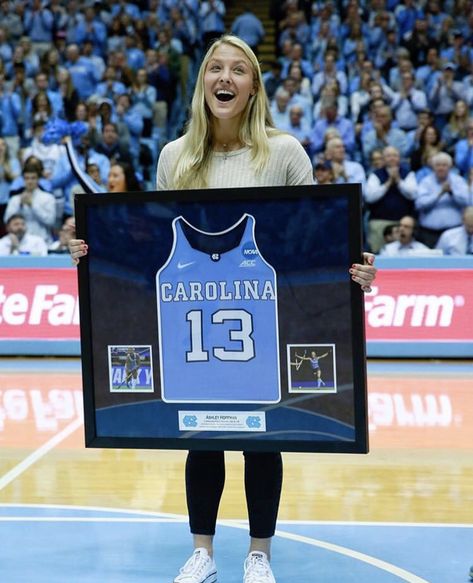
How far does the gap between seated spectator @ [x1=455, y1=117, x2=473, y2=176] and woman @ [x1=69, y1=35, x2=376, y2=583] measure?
799cm

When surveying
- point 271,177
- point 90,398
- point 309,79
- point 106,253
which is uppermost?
point 309,79

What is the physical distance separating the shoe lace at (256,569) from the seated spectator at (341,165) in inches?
295

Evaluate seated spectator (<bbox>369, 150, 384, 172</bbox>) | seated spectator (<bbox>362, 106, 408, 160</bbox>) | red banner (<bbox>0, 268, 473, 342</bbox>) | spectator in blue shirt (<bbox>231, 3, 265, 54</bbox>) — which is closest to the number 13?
red banner (<bbox>0, 268, 473, 342</bbox>)

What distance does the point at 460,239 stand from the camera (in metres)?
10.8

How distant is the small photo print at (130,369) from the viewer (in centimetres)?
402

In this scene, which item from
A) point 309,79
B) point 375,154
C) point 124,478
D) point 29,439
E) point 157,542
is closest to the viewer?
point 157,542

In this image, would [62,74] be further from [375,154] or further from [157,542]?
[157,542]

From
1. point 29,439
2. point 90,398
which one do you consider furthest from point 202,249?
point 29,439

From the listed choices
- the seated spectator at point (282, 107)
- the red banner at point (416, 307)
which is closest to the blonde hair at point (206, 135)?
the red banner at point (416, 307)

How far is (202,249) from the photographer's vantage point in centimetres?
393

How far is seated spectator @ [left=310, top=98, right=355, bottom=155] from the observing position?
40.8 ft

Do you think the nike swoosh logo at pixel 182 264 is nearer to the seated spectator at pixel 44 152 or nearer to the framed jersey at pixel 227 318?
the framed jersey at pixel 227 318

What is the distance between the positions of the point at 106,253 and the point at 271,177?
2.15ft

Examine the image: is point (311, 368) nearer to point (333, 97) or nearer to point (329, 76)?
point (333, 97)
